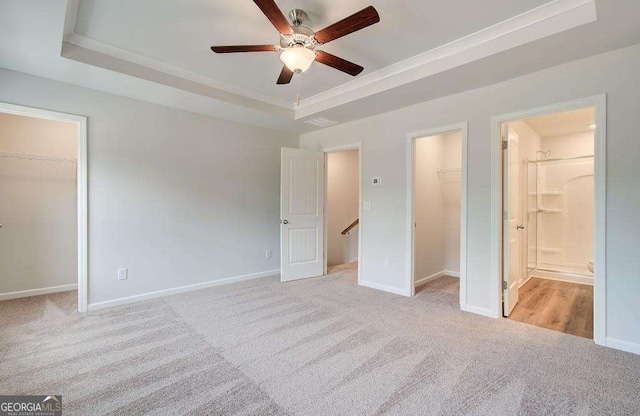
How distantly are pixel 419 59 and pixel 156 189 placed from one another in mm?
3357

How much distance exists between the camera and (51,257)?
382 centimetres

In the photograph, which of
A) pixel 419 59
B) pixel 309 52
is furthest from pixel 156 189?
pixel 419 59

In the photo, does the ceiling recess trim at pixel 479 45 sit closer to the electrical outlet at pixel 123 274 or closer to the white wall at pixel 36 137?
the electrical outlet at pixel 123 274

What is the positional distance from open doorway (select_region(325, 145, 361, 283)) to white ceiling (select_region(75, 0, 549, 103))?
2.83 m

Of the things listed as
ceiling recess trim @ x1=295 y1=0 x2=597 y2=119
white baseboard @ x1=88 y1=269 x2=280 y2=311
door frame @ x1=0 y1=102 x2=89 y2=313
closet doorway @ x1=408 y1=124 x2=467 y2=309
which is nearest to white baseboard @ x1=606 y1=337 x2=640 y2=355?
closet doorway @ x1=408 y1=124 x2=467 y2=309

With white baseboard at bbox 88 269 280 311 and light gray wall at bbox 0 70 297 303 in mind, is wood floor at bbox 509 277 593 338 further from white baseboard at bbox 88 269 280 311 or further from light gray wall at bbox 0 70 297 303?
light gray wall at bbox 0 70 297 303

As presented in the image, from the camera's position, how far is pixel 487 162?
120 inches

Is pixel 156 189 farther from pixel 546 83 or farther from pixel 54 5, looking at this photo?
pixel 546 83

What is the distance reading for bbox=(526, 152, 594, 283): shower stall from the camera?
467 cm

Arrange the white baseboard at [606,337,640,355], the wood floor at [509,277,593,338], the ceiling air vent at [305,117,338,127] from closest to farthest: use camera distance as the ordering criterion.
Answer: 1. the white baseboard at [606,337,640,355]
2. the wood floor at [509,277,593,338]
3. the ceiling air vent at [305,117,338,127]

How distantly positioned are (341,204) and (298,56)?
3955 millimetres

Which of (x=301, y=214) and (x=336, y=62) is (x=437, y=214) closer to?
(x=301, y=214)

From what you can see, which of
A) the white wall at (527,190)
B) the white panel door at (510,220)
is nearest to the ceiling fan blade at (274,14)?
the white panel door at (510,220)

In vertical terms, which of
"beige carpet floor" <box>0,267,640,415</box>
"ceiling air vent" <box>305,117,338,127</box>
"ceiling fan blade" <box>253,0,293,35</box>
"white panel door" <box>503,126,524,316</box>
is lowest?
"beige carpet floor" <box>0,267,640,415</box>
